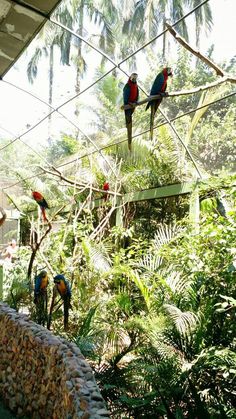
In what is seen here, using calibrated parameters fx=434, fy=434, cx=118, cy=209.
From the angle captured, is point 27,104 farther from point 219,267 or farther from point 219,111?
point 219,267

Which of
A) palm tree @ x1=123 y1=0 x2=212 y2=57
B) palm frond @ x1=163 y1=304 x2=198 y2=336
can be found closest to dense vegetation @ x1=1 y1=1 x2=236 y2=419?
palm frond @ x1=163 y1=304 x2=198 y2=336

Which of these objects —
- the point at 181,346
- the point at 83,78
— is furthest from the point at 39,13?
the point at 83,78

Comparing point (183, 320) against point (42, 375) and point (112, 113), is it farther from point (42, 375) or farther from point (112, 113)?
point (112, 113)

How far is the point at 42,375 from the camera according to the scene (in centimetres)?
377

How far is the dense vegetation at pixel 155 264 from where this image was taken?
3699 millimetres

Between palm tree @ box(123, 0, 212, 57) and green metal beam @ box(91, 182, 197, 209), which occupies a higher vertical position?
palm tree @ box(123, 0, 212, 57)

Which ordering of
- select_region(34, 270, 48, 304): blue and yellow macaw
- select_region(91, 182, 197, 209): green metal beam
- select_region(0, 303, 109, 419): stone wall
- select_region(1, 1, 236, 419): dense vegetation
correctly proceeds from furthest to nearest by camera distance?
select_region(91, 182, 197, 209): green metal beam, select_region(34, 270, 48, 304): blue and yellow macaw, select_region(1, 1, 236, 419): dense vegetation, select_region(0, 303, 109, 419): stone wall

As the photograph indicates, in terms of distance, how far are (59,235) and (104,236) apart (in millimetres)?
869

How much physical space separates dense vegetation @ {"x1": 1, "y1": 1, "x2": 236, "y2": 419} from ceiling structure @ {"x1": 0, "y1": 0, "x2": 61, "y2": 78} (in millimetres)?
1658

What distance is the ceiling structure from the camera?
4.37m

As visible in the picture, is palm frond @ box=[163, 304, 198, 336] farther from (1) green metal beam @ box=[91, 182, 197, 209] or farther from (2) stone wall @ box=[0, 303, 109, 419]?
(1) green metal beam @ box=[91, 182, 197, 209]

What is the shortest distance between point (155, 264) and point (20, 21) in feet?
10.9

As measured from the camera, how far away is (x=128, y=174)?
7688 millimetres

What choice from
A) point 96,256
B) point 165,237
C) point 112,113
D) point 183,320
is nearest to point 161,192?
point 165,237
